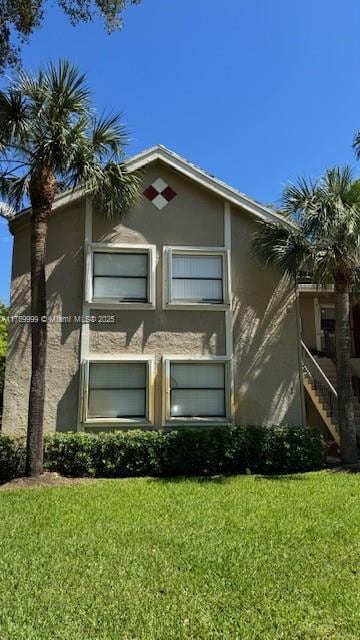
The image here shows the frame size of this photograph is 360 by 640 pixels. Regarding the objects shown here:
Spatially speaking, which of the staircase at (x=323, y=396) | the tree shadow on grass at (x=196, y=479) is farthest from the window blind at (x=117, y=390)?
the staircase at (x=323, y=396)

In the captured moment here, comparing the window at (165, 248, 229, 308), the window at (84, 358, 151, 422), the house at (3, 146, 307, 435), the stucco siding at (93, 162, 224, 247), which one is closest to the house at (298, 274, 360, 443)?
the house at (3, 146, 307, 435)

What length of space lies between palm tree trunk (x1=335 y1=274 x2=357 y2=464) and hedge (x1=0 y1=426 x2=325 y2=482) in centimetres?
63

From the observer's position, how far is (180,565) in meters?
5.84

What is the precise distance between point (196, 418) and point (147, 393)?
144 cm

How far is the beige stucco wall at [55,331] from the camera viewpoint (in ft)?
41.7

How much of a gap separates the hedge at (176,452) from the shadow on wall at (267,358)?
3.40ft

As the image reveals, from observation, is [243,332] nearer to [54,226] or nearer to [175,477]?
[175,477]

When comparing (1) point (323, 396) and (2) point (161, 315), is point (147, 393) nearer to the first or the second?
(2) point (161, 315)

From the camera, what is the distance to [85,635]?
13.9ft

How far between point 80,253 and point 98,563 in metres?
9.17

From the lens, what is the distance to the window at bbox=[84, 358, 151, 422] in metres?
12.9

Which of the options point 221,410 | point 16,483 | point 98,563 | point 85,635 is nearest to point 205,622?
point 85,635

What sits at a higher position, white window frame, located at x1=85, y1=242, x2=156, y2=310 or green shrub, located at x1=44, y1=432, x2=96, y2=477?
white window frame, located at x1=85, y1=242, x2=156, y2=310

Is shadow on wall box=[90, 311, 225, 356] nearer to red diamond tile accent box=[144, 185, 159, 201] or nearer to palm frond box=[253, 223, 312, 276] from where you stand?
palm frond box=[253, 223, 312, 276]
